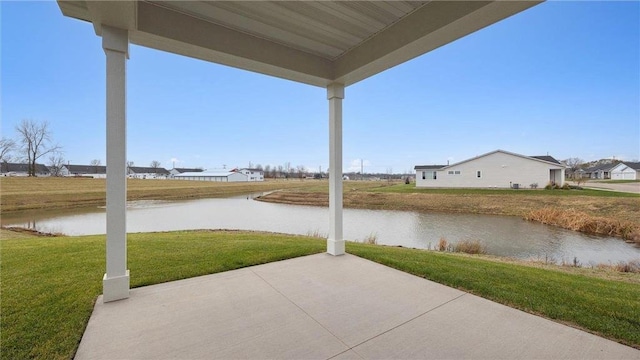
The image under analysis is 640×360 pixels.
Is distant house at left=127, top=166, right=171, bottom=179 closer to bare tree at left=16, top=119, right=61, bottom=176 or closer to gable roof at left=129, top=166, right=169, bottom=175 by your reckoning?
gable roof at left=129, top=166, right=169, bottom=175

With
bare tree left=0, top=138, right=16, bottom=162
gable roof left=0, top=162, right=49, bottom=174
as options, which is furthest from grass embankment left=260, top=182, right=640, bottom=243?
gable roof left=0, top=162, right=49, bottom=174

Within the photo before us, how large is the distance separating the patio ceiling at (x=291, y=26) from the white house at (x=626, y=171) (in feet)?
158

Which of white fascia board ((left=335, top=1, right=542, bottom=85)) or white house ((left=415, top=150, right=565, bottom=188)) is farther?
white house ((left=415, top=150, right=565, bottom=188))

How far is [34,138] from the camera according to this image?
2288 cm

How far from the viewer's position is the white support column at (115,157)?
2.30 metres

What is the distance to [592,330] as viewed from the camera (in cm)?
190

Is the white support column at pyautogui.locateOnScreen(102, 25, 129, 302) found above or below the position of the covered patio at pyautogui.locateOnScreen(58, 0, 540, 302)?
below

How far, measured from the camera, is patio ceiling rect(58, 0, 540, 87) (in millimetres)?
2168

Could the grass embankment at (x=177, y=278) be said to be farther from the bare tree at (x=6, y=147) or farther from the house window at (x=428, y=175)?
the bare tree at (x=6, y=147)

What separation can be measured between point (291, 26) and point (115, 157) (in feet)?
7.18

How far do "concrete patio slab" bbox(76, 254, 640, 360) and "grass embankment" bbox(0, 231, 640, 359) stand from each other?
0.18 m

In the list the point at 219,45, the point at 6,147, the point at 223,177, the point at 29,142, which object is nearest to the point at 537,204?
the point at 219,45

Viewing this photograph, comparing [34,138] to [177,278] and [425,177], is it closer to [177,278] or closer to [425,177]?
[177,278]

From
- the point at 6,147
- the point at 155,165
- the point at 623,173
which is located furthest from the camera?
the point at 155,165
